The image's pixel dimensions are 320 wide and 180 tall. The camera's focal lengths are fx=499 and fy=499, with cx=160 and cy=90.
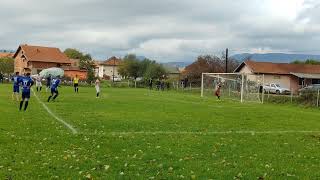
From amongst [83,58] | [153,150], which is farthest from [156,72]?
[153,150]

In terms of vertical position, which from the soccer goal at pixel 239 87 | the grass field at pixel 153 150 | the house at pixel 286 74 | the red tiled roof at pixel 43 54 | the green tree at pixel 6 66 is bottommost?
the grass field at pixel 153 150

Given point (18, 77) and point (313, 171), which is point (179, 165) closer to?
point (313, 171)

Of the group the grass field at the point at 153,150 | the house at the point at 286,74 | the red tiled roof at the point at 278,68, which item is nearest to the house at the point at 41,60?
the red tiled roof at the point at 278,68

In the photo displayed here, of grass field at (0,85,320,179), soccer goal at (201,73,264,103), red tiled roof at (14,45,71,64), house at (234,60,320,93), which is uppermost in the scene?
red tiled roof at (14,45,71,64)

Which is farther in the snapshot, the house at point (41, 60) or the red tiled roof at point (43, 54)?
the red tiled roof at point (43, 54)

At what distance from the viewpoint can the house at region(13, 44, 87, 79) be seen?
10919cm

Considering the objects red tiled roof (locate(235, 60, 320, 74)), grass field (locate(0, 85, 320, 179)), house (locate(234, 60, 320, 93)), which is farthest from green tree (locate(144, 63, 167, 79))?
grass field (locate(0, 85, 320, 179))

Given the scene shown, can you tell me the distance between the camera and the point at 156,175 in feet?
32.0

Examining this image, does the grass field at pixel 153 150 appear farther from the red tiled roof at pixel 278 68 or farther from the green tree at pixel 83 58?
the green tree at pixel 83 58

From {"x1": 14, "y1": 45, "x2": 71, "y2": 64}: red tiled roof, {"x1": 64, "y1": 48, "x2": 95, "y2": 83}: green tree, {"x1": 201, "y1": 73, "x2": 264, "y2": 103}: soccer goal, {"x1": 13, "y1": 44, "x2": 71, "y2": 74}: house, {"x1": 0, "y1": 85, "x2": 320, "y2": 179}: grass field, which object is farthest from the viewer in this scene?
{"x1": 64, "y1": 48, "x2": 95, "y2": 83}: green tree

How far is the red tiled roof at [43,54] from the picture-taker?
110 meters

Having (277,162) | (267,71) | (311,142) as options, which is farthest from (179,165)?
(267,71)

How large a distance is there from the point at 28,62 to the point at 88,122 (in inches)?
3660

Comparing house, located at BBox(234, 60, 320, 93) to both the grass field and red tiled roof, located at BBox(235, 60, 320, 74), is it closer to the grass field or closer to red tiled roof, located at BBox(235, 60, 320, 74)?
red tiled roof, located at BBox(235, 60, 320, 74)
